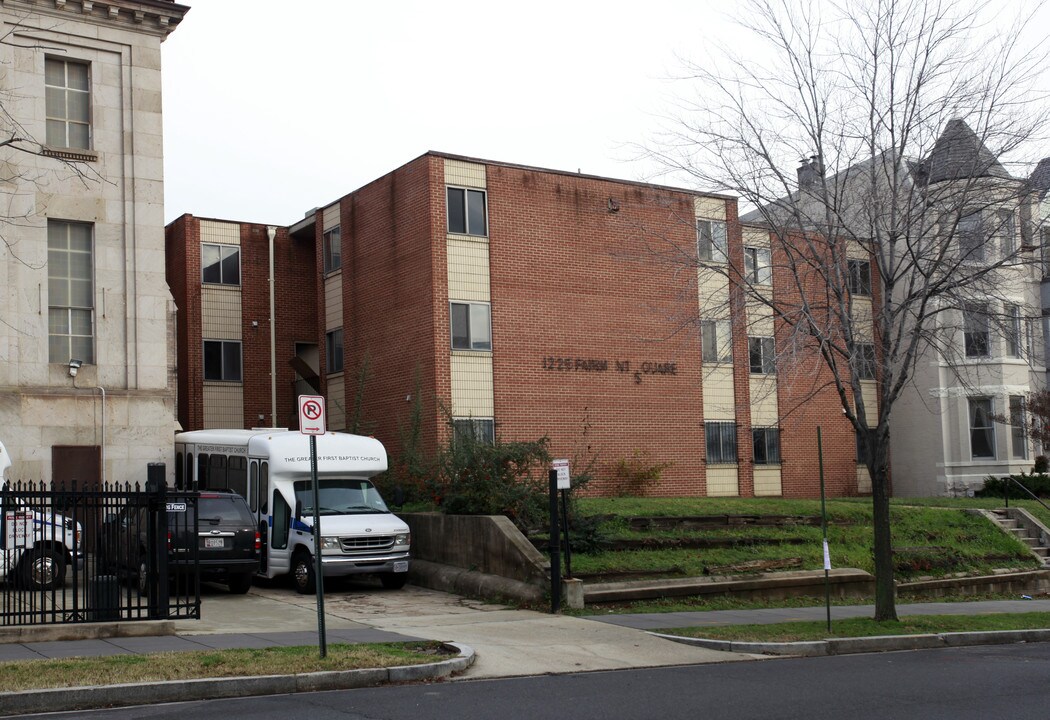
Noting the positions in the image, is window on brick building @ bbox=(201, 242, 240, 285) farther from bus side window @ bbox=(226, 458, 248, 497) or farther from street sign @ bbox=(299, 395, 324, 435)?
street sign @ bbox=(299, 395, 324, 435)

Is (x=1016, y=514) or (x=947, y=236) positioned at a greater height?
(x=947, y=236)

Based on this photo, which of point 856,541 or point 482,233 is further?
point 482,233

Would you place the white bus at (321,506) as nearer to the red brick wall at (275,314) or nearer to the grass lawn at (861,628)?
the grass lawn at (861,628)

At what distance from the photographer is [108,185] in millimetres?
23453

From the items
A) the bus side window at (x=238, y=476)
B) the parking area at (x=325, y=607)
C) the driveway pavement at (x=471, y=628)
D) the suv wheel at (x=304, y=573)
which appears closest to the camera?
the driveway pavement at (x=471, y=628)

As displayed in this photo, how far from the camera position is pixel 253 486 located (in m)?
21.2

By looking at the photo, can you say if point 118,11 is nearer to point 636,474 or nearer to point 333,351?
point 333,351

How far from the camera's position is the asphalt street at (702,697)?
9.81 meters

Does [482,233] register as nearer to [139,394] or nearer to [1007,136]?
[139,394]

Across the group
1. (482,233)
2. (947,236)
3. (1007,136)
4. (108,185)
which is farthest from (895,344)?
(108,185)

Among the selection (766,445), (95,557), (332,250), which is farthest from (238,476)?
(766,445)

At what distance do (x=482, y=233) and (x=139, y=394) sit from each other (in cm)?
967

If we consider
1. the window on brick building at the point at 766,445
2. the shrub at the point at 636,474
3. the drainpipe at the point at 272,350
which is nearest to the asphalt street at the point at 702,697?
the shrub at the point at 636,474

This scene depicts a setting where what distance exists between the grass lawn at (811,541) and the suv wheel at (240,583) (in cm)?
571
